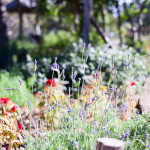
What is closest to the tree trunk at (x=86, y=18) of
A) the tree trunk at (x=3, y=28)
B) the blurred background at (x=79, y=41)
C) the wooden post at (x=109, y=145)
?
the blurred background at (x=79, y=41)

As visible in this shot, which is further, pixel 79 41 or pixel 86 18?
pixel 86 18

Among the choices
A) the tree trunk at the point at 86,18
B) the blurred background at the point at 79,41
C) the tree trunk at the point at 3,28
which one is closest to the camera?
the blurred background at the point at 79,41

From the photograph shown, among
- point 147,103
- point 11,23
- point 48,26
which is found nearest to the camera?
point 147,103

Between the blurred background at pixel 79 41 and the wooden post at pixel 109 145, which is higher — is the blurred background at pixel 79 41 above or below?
above

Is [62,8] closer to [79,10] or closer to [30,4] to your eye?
[79,10]

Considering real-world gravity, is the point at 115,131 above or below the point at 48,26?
below

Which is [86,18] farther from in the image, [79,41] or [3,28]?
[3,28]

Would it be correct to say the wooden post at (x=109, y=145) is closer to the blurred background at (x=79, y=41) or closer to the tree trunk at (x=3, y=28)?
the blurred background at (x=79, y=41)

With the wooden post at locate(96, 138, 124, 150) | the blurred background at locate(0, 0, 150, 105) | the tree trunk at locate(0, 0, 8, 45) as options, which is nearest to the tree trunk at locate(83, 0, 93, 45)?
the blurred background at locate(0, 0, 150, 105)

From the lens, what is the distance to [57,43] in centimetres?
1145

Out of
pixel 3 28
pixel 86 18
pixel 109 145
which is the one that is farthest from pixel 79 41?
pixel 3 28

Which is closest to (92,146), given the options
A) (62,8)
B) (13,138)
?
(13,138)

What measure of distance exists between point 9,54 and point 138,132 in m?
8.63

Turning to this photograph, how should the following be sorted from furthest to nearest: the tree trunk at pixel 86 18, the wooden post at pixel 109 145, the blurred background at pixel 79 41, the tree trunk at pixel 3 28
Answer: the tree trunk at pixel 3 28 → the tree trunk at pixel 86 18 → the blurred background at pixel 79 41 → the wooden post at pixel 109 145
